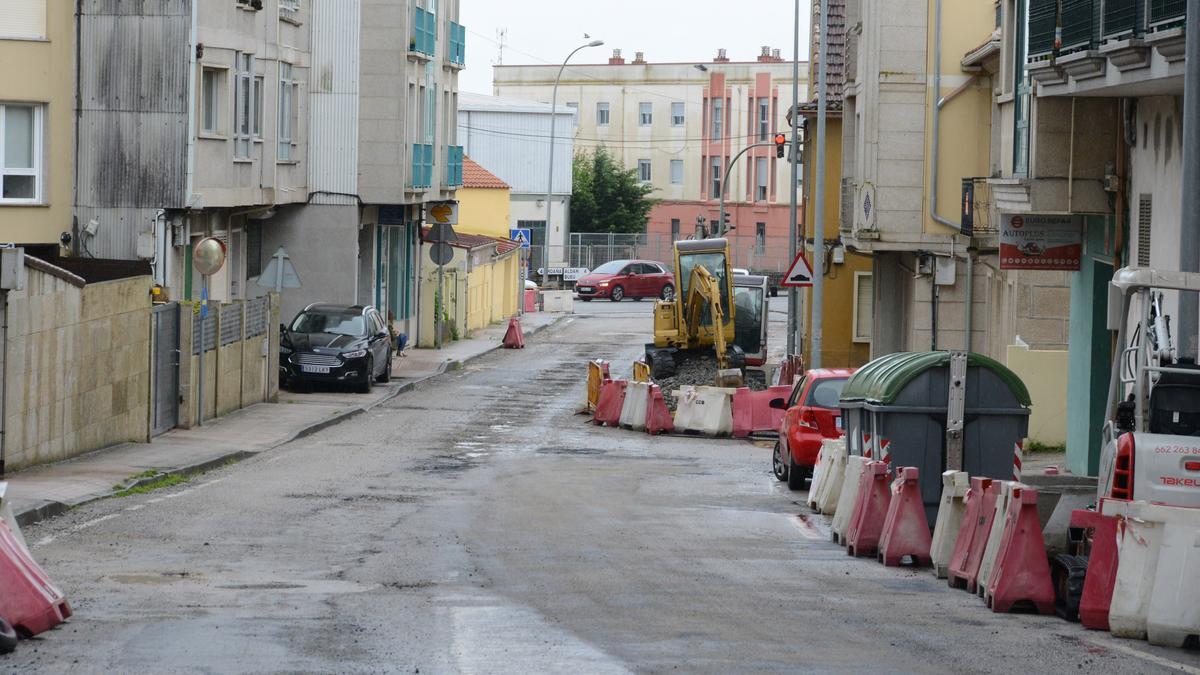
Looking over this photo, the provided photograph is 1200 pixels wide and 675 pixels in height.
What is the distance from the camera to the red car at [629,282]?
2840 inches

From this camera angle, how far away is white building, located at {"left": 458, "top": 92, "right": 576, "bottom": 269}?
80.8m

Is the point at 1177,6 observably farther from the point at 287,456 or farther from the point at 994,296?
the point at 994,296

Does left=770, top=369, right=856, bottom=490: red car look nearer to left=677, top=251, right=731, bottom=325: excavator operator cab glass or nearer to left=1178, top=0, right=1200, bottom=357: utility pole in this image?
left=1178, top=0, right=1200, bottom=357: utility pole

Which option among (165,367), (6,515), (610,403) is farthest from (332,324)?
(6,515)

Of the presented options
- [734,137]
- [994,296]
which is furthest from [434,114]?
[734,137]

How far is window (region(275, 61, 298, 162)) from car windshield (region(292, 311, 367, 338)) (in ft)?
15.0

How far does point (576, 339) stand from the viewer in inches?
2037

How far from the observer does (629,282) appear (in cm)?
7225

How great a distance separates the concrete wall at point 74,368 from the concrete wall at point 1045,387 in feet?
38.5

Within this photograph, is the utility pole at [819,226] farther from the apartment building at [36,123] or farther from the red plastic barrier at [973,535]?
the red plastic barrier at [973,535]

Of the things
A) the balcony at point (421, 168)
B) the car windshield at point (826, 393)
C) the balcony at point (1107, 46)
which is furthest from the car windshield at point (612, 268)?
the balcony at point (1107, 46)

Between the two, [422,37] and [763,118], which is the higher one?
[763,118]

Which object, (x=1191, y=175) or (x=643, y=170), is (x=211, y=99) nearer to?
(x=1191, y=175)

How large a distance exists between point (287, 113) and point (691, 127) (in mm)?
56940
